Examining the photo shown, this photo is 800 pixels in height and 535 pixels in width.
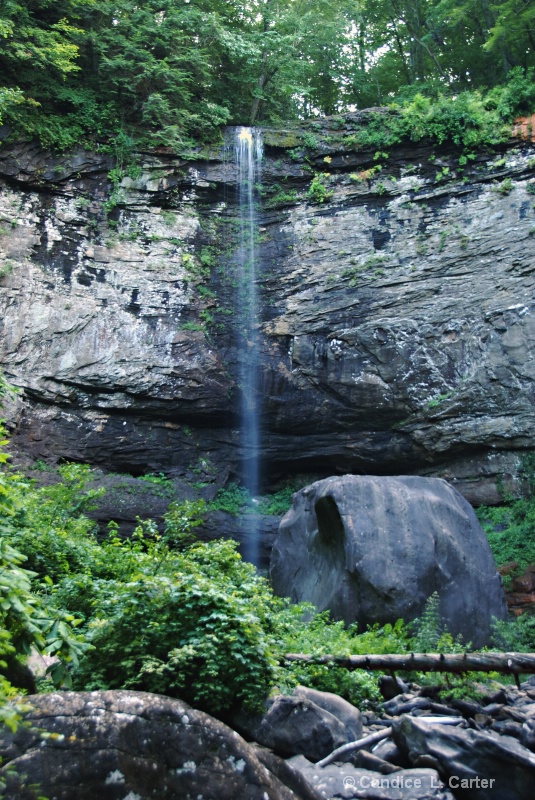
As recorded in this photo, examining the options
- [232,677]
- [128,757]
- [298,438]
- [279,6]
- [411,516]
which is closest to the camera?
[128,757]

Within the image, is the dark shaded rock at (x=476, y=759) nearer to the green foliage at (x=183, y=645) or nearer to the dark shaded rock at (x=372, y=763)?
the dark shaded rock at (x=372, y=763)

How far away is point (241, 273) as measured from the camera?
14.8 m

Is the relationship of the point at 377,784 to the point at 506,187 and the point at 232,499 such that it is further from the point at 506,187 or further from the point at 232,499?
the point at 506,187

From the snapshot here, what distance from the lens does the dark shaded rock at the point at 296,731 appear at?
171 inches

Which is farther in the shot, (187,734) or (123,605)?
(123,605)

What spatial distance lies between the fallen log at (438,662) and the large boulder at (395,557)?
2.59m

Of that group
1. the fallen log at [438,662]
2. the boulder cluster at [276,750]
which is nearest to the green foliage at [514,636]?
the boulder cluster at [276,750]

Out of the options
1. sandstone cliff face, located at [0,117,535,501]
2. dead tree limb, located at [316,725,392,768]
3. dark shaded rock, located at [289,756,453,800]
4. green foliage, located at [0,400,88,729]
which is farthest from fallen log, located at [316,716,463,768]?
sandstone cliff face, located at [0,117,535,501]

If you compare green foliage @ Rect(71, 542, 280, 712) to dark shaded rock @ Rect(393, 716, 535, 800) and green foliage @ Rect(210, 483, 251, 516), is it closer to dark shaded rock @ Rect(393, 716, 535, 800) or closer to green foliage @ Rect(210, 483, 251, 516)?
dark shaded rock @ Rect(393, 716, 535, 800)

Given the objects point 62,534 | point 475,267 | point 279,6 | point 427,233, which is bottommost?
point 62,534

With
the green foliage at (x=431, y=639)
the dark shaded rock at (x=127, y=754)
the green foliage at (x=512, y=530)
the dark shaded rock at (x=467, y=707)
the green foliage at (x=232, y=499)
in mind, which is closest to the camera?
the dark shaded rock at (x=127, y=754)

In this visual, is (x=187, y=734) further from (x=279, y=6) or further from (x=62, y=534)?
(x=279, y=6)

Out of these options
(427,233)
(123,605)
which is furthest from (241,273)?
(123,605)

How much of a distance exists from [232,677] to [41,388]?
9886mm
